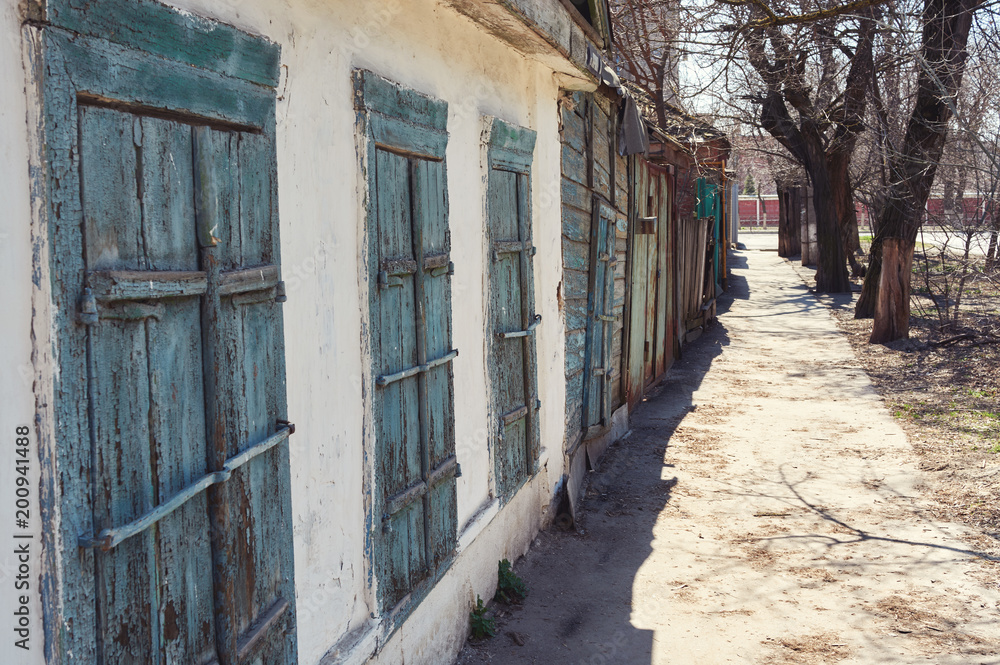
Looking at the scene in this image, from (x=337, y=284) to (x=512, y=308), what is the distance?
6.64 feet

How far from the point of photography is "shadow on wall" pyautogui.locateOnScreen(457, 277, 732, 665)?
3.98 metres

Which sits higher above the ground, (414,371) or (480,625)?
(414,371)

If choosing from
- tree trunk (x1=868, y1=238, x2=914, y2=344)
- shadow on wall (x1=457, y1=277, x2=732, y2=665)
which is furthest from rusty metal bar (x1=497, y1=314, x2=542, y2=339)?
tree trunk (x1=868, y1=238, x2=914, y2=344)

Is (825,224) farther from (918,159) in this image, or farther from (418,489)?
(418,489)

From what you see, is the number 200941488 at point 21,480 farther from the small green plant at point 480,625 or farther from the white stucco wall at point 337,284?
the small green plant at point 480,625

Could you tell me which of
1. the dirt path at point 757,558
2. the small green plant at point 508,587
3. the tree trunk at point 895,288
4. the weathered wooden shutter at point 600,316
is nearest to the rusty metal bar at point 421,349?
the dirt path at point 757,558

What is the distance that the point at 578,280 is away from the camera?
20.7ft

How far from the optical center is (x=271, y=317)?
88.6 inches

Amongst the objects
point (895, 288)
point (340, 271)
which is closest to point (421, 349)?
point (340, 271)

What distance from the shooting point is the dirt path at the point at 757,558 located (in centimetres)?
397

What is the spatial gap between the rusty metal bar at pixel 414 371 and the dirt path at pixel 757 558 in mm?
1435

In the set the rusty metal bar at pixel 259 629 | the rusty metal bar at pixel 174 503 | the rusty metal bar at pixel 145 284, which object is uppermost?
the rusty metal bar at pixel 145 284

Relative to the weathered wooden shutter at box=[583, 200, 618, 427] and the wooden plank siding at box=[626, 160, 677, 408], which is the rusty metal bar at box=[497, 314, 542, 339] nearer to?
the weathered wooden shutter at box=[583, 200, 618, 427]

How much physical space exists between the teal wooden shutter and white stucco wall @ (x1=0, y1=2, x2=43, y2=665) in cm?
288
